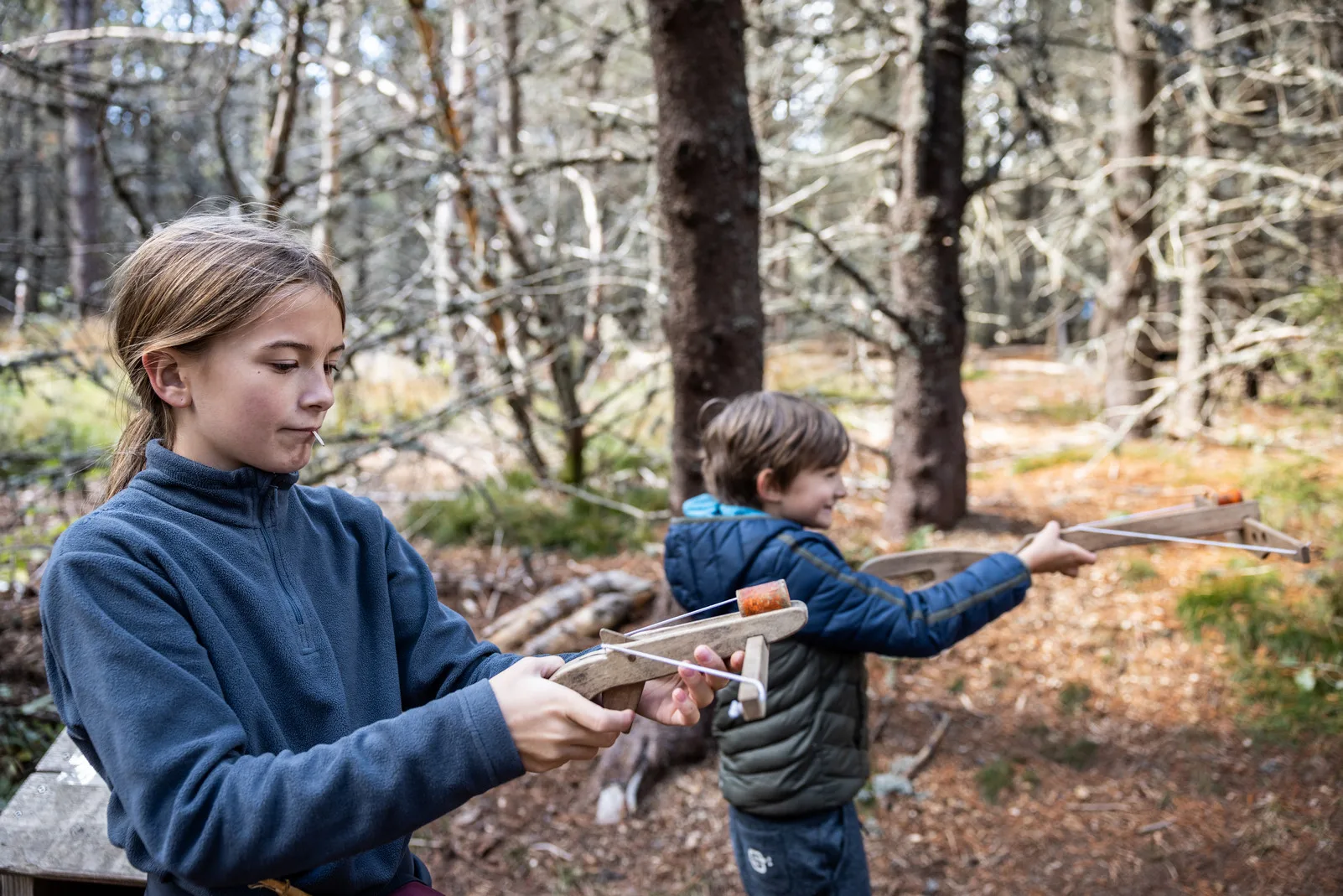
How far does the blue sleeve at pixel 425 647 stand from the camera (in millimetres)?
1612

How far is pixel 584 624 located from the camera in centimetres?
441

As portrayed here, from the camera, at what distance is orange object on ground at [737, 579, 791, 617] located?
1415 mm

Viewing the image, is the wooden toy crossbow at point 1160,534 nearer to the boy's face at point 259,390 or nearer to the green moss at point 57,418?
the boy's face at point 259,390

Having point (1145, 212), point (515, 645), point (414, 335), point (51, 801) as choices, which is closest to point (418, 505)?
point (414, 335)

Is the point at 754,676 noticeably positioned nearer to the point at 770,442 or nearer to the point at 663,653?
the point at 663,653

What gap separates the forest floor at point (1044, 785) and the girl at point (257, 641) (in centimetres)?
194

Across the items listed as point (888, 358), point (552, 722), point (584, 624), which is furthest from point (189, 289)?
point (888, 358)

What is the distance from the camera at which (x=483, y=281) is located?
5789mm

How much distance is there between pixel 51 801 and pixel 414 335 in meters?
3.81

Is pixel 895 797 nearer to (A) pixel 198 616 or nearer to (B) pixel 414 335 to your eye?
(A) pixel 198 616

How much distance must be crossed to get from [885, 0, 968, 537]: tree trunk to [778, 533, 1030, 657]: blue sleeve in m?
3.15

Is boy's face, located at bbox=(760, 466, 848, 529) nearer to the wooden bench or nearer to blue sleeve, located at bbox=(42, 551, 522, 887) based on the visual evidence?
blue sleeve, located at bbox=(42, 551, 522, 887)

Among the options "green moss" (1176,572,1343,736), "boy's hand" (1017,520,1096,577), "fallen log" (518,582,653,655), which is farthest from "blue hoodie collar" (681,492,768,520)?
"green moss" (1176,572,1343,736)

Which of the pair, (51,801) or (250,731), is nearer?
(250,731)
